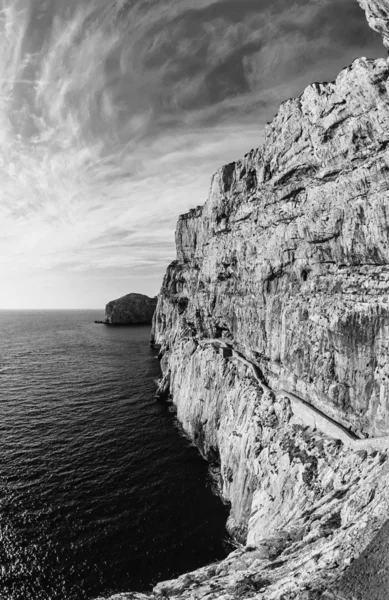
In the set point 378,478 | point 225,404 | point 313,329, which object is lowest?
point 225,404

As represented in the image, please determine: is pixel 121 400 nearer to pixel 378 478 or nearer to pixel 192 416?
pixel 192 416

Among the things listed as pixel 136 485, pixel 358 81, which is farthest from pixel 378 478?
pixel 358 81

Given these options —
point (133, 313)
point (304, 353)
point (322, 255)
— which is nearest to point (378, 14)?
point (322, 255)

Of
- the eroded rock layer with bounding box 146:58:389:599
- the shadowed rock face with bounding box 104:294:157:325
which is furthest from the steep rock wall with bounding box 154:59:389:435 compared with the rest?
the shadowed rock face with bounding box 104:294:157:325

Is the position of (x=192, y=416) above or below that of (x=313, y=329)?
below

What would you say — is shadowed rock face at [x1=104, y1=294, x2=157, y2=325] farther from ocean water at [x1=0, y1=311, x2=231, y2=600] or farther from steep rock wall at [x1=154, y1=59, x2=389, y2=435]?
steep rock wall at [x1=154, y1=59, x2=389, y2=435]

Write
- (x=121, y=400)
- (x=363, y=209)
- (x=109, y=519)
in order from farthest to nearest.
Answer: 1. (x=121, y=400)
2. (x=109, y=519)
3. (x=363, y=209)
